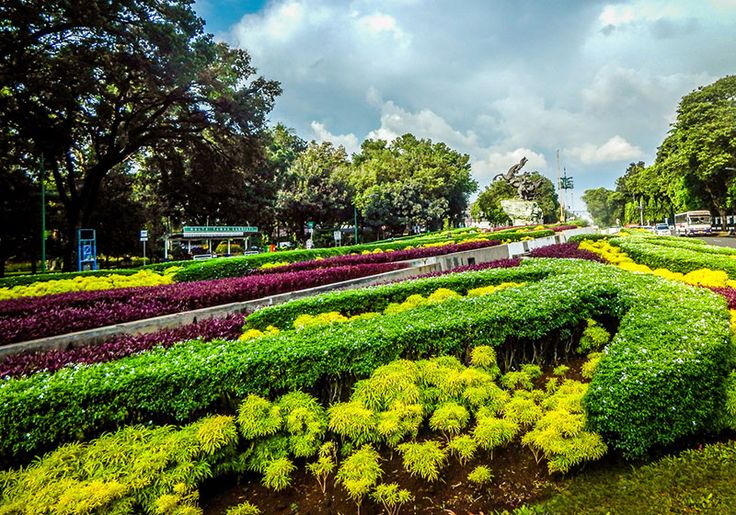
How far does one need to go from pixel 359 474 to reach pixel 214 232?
28.8 m

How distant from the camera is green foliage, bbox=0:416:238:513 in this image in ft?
7.53

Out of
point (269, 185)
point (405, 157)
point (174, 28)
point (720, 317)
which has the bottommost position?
point (720, 317)

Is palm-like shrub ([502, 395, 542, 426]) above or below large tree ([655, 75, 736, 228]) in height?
below

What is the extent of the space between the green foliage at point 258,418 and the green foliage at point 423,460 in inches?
37.0

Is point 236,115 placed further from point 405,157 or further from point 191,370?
point 405,157

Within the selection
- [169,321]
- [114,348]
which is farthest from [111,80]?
[114,348]

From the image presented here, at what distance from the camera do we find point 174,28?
12.4 metres

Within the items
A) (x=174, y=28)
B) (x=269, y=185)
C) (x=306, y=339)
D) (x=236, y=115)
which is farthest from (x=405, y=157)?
(x=306, y=339)

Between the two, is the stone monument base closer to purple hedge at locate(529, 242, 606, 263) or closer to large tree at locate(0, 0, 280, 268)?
purple hedge at locate(529, 242, 606, 263)

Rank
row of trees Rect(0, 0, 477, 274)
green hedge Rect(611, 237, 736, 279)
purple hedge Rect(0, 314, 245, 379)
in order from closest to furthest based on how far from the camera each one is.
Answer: purple hedge Rect(0, 314, 245, 379) < green hedge Rect(611, 237, 736, 279) < row of trees Rect(0, 0, 477, 274)

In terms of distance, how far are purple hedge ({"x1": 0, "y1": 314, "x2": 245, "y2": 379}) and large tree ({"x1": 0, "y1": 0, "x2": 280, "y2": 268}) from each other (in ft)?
32.6

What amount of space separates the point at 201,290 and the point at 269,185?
2571 cm

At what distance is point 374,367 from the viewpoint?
11.7 ft

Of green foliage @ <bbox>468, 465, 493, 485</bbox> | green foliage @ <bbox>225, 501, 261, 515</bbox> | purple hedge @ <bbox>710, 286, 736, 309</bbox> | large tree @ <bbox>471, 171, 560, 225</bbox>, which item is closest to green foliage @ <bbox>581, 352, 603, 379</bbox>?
green foliage @ <bbox>468, 465, 493, 485</bbox>
